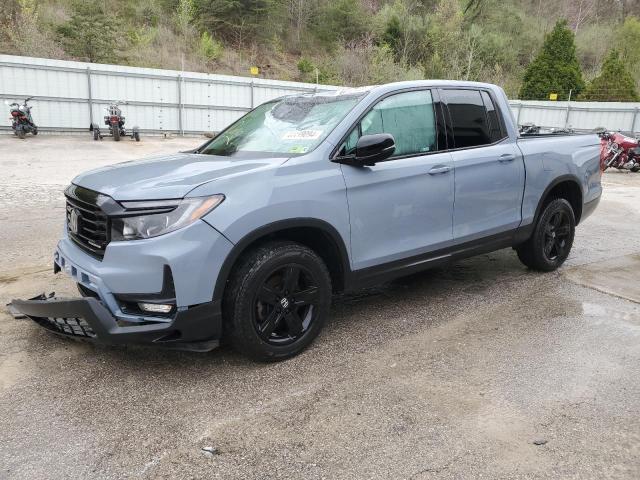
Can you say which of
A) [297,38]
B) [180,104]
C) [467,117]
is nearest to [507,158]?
[467,117]

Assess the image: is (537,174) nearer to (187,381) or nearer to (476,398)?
(476,398)

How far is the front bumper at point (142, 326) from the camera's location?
2920 mm

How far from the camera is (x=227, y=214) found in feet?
9.91

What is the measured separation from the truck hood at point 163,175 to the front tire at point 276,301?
1.73 ft

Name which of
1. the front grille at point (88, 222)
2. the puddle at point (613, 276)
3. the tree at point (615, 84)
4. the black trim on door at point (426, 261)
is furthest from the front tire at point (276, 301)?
the tree at point (615, 84)

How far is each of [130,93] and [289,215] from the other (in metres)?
17.4

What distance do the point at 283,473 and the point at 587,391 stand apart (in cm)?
192

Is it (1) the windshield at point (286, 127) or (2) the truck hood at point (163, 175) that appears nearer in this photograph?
(2) the truck hood at point (163, 175)

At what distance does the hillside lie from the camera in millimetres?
26891

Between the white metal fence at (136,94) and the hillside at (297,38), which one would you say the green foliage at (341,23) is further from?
the white metal fence at (136,94)

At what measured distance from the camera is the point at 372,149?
348 centimetres

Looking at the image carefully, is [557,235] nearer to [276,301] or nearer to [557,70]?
[276,301]

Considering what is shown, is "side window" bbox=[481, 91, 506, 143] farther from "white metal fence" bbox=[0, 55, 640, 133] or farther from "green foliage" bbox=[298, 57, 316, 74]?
"green foliage" bbox=[298, 57, 316, 74]

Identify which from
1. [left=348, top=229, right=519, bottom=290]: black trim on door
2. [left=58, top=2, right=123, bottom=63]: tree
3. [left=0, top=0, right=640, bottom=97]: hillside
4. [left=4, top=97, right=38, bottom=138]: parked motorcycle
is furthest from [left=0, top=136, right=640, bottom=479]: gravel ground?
[left=0, top=0, right=640, bottom=97]: hillside
